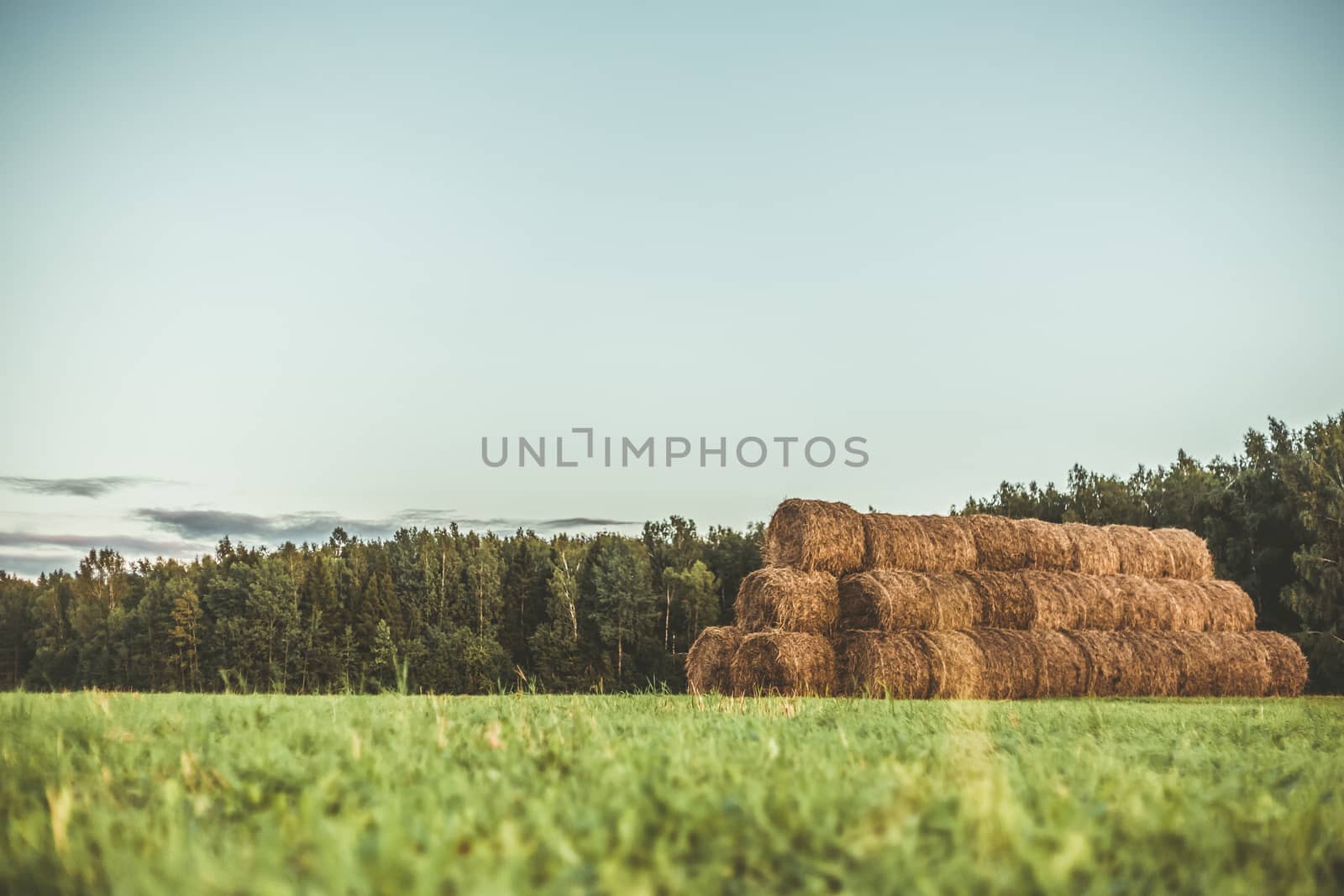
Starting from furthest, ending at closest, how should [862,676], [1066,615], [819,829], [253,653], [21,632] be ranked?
[21,632] < [253,653] < [1066,615] < [862,676] < [819,829]

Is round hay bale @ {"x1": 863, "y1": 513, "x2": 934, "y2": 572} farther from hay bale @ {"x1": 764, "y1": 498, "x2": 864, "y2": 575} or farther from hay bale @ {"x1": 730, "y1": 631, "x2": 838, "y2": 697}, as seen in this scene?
hay bale @ {"x1": 730, "y1": 631, "x2": 838, "y2": 697}

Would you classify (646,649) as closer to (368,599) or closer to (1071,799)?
(368,599)

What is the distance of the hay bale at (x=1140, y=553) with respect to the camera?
930 inches

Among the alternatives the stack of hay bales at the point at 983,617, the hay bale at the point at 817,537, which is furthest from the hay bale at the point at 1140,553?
the hay bale at the point at 817,537

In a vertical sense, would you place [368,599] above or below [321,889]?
below

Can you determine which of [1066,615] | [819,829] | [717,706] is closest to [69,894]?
[819,829]

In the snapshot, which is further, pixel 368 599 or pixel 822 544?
pixel 368 599

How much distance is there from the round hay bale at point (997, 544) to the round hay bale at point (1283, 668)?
6.61 metres

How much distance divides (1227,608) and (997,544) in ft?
22.2

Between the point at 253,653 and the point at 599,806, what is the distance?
53041mm

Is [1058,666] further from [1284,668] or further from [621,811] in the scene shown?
[621,811]

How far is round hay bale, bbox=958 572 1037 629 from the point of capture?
2019 cm

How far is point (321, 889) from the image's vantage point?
211cm

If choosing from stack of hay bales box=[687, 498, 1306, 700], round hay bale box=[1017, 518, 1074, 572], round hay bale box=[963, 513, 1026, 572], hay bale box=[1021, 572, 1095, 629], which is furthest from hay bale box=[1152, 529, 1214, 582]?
round hay bale box=[963, 513, 1026, 572]
